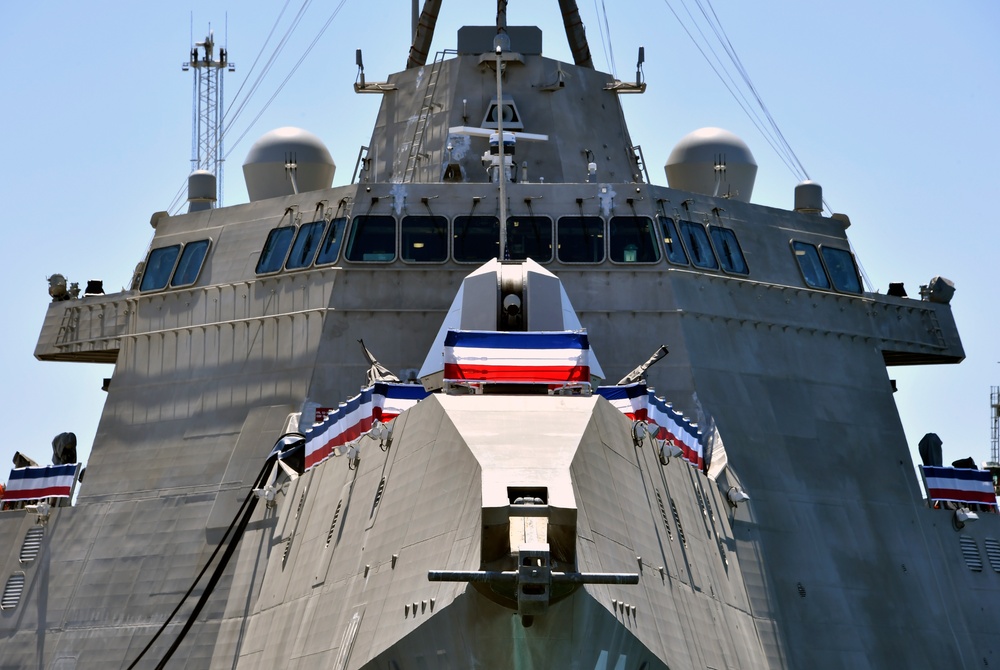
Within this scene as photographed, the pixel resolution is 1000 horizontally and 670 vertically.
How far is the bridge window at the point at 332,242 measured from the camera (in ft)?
73.6

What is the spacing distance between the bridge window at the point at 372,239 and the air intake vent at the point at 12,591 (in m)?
6.06

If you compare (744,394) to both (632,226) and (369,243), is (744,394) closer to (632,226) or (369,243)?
(632,226)

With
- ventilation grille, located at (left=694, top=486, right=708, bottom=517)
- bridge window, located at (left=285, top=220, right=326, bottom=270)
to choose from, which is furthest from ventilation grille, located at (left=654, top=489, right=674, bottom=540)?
bridge window, located at (left=285, top=220, right=326, bottom=270)

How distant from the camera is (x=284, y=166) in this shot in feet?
84.1

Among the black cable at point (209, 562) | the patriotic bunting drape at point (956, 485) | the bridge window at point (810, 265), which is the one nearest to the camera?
the black cable at point (209, 562)

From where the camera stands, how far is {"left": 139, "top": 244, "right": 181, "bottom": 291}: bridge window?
24047 mm

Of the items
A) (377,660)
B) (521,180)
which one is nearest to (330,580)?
(377,660)

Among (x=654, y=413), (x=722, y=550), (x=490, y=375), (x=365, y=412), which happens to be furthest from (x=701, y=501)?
(x=365, y=412)

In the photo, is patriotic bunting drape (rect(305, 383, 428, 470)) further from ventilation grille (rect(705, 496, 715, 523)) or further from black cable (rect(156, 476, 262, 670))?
ventilation grille (rect(705, 496, 715, 523))

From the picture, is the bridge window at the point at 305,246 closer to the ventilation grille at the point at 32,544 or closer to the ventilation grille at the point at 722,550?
the ventilation grille at the point at 32,544

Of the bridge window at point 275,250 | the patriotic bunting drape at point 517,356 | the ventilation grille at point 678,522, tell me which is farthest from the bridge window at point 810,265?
the ventilation grille at point 678,522

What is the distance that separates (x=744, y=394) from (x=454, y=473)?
→ 845 cm

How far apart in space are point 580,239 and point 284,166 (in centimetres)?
558

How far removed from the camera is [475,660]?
13.5 m
